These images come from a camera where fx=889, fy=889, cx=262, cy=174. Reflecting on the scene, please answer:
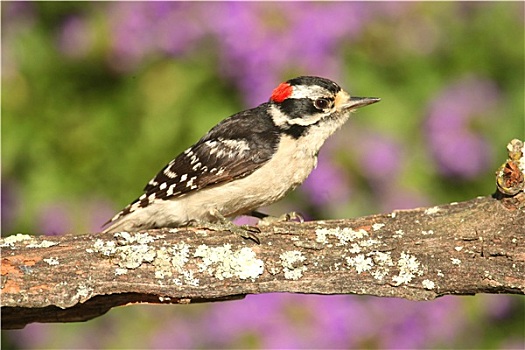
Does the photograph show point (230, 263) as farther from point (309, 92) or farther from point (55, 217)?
point (55, 217)

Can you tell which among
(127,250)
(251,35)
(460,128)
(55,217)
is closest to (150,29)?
(251,35)

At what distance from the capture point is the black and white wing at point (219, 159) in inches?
163

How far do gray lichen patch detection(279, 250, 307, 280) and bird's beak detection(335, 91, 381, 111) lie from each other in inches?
37.2

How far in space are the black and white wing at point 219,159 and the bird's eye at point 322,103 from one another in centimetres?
23

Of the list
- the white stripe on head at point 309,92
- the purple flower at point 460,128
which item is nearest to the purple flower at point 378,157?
the purple flower at point 460,128

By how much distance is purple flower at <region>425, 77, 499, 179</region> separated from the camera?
204 inches

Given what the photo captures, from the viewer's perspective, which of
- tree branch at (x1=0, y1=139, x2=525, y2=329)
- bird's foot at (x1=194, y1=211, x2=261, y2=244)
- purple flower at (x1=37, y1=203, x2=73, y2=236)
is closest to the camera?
tree branch at (x1=0, y1=139, x2=525, y2=329)

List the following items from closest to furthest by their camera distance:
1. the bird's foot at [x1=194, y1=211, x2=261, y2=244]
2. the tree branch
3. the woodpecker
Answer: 1. the tree branch
2. the bird's foot at [x1=194, y1=211, x2=261, y2=244]
3. the woodpecker

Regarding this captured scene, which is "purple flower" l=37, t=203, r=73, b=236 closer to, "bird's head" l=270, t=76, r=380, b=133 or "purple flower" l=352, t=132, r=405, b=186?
"bird's head" l=270, t=76, r=380, b=133

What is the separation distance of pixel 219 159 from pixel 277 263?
0.83m

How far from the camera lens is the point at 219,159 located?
416cm

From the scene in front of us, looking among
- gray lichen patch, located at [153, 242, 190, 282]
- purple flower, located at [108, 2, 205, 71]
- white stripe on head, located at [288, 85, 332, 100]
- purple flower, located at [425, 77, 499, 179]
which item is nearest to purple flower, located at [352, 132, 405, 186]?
purple flower, located at [425, 77, 499, 179]

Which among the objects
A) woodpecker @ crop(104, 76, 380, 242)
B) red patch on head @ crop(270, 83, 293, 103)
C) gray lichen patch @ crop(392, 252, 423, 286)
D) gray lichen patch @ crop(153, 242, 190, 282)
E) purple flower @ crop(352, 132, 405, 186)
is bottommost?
gray lichen patch @ crop(392, 252, 423, 286)

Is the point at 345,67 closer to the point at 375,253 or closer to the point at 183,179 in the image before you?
the point at 183,179
